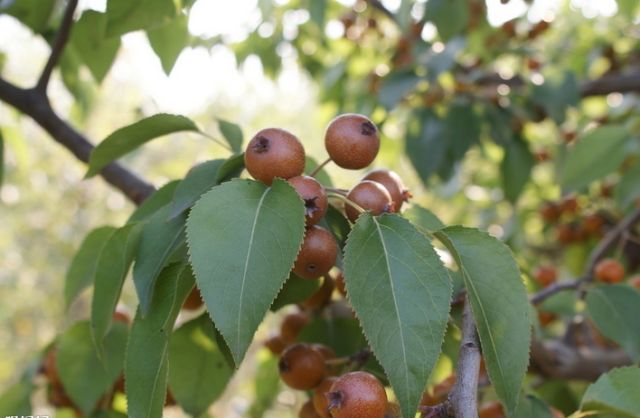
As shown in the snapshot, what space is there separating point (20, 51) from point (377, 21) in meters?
8.33

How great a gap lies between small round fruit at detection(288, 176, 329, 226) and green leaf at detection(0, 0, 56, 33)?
1.13 metres

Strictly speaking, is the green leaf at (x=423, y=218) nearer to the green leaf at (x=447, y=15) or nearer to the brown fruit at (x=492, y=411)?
the brown fruit at (x=492, y=411)

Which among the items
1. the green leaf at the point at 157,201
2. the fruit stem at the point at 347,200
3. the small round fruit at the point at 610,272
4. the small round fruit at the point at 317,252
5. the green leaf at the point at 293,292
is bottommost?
the small round fruit at the point at 610,272

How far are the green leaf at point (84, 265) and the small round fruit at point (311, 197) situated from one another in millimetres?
557

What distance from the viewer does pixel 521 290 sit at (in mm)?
1127

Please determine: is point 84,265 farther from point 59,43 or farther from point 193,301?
point 59,43

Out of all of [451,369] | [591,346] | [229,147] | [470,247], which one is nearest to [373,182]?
[470,247]

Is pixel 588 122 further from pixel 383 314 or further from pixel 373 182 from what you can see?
pixel 383 314

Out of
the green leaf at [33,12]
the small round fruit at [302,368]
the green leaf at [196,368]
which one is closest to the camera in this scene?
the small round fruit at [302,368]

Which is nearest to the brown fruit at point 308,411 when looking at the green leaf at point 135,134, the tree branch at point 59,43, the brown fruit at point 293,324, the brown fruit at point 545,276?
the brown fruit at point 293,324

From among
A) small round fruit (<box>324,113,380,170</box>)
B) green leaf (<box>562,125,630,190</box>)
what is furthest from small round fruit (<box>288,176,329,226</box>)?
green leaf (<box>562,125,630,190</box>)

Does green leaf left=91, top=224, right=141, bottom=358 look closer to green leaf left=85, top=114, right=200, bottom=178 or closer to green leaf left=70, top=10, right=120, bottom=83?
green leaf left=85, top=114, right=200, bottom=178

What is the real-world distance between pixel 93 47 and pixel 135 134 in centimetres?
68

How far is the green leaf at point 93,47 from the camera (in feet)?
6.41
